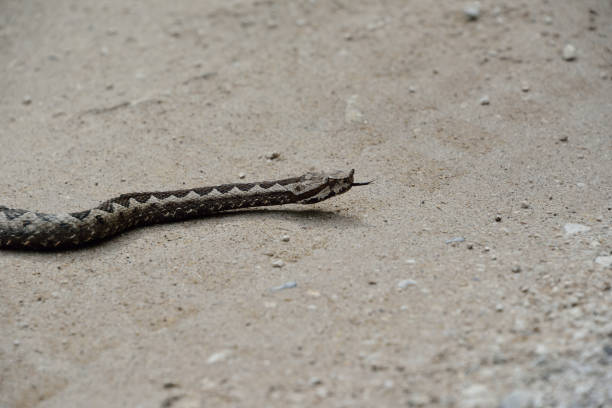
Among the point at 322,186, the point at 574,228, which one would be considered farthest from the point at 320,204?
the point at 574,228

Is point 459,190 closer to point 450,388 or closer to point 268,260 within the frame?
point 268,260

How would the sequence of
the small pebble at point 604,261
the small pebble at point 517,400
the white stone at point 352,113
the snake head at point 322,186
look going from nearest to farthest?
1. the small pebble at point 517,400
2. the small pebble at point 604,261
3. the snake head at point 322,186
4. the white stone at point 352,113

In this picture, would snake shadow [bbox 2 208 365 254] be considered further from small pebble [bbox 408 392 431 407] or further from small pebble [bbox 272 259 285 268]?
small pebble [bbox 408 392 431 407]

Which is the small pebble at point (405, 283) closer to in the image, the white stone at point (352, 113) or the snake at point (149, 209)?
the snake at point (149, 209)

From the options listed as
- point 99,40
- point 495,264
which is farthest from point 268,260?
point 99,40

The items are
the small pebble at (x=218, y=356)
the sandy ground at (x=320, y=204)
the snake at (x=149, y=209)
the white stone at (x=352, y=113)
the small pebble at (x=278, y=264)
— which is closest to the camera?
the sandy ground at (x=320, y=204)

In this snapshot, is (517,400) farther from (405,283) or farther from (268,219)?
(268,219)

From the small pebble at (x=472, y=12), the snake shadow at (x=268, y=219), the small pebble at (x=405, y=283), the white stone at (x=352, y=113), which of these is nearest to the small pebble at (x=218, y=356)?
the small pebble at (x=405, y=283)
